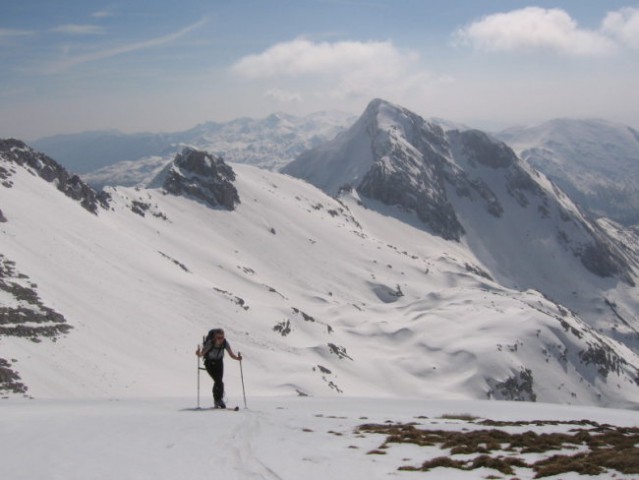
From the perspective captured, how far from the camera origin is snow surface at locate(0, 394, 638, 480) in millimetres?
13578

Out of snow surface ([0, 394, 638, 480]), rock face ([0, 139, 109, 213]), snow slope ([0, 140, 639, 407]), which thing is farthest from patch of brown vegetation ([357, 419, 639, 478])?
rock face ([0, 139, 109, 213])

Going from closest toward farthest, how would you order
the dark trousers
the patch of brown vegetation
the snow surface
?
the snow surface < the patch of brown vegetation < the dark trousers

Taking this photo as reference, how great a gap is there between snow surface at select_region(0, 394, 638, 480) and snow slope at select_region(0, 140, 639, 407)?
33250 millimetres

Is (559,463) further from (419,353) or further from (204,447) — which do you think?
(419,353)

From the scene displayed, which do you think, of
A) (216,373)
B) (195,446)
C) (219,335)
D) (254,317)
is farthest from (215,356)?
(254,317)

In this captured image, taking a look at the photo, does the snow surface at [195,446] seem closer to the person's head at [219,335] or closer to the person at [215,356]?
the person at [215,356]

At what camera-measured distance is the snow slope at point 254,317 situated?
67.3m

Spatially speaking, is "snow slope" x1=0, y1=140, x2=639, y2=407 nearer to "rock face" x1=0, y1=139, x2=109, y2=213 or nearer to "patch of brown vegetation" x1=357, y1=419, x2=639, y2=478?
"rock face" x1=0, y1=139, x2=109, y2=213

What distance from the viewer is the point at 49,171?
128 meters

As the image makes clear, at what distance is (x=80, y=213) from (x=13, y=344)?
65.1 m

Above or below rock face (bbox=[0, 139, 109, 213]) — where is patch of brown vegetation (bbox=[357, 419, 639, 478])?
below

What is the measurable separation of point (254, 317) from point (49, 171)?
64.3m

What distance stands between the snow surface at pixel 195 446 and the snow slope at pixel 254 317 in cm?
3325

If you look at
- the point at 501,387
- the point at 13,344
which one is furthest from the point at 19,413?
the point at 501,387
